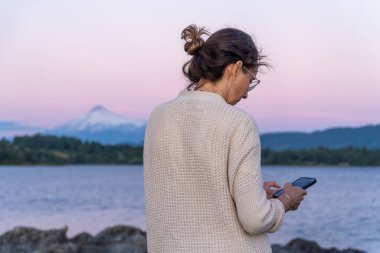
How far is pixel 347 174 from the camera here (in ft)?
247

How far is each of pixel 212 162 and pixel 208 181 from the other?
0.19 feet

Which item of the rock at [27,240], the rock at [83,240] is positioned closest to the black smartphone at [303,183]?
the rock at [27,240]

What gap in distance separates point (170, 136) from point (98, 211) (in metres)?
34.8

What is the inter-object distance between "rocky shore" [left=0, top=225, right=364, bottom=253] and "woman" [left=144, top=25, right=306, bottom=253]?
1190cm

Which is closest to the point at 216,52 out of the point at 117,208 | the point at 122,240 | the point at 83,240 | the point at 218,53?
the point at 218,53

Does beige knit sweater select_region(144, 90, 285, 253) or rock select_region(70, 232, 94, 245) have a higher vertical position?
beige knit sweater select_region(144, 90, 285, 253)

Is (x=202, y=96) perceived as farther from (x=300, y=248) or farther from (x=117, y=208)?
(x=117, y=208)

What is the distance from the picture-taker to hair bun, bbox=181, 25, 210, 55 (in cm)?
284

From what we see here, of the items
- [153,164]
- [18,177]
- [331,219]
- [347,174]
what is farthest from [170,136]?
[347,174]

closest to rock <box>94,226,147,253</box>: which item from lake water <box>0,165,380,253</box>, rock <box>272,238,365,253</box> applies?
rock <box>272,238,365,253</box>

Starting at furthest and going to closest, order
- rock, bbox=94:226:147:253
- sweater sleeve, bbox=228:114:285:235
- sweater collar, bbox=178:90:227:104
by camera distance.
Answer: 1. rock, bbox=94:226:147:253
2. sweater collar, bbox=178:90:227:104
3. sweater sleeve, bbox=228:114:285:235

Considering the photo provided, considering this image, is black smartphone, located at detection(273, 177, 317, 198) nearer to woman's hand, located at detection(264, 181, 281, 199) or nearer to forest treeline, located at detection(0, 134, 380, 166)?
woman's hand, located at detection(264, 181, 281, 199)

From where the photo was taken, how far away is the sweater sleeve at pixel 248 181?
2.69 meters

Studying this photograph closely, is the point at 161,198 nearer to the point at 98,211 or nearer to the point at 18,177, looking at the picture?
the point at 98,211
